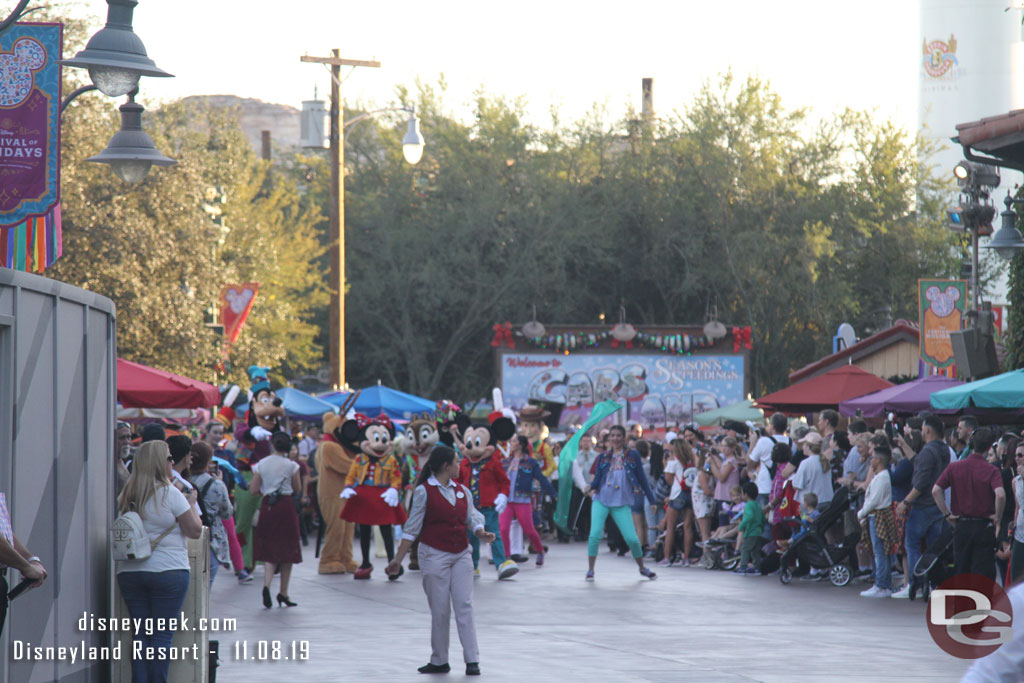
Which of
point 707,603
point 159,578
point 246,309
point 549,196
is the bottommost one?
point 707,603

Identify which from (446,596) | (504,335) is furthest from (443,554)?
(504,335)

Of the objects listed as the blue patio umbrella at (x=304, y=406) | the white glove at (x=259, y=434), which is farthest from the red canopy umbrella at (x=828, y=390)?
the white glove at (x=259, y=434)

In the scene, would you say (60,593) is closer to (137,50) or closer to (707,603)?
(137,50)

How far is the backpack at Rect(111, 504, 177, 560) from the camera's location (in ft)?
27.7

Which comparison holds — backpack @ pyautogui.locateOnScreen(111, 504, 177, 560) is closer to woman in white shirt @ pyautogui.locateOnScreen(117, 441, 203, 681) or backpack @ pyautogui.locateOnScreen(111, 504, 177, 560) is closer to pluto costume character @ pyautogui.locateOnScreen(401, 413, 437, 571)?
woman in white shirt @ pyautogui.locateOnScreen(117, 441, 203, 681)

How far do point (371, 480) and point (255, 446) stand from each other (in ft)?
6.69

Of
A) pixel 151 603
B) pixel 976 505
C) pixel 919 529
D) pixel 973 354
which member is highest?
pixel 973 354

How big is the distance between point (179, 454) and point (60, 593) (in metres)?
3.61

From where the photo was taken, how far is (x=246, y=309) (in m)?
30.8

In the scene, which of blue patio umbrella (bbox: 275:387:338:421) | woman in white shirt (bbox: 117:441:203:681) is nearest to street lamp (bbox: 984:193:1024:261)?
blue patio umbrella (bbox: 275:387:338:421)

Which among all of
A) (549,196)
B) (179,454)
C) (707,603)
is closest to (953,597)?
(707,603)

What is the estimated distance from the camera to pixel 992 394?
16312mm

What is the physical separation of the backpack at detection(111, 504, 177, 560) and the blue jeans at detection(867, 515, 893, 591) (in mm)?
9479

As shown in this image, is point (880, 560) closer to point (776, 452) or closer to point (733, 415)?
point (776, 452)
